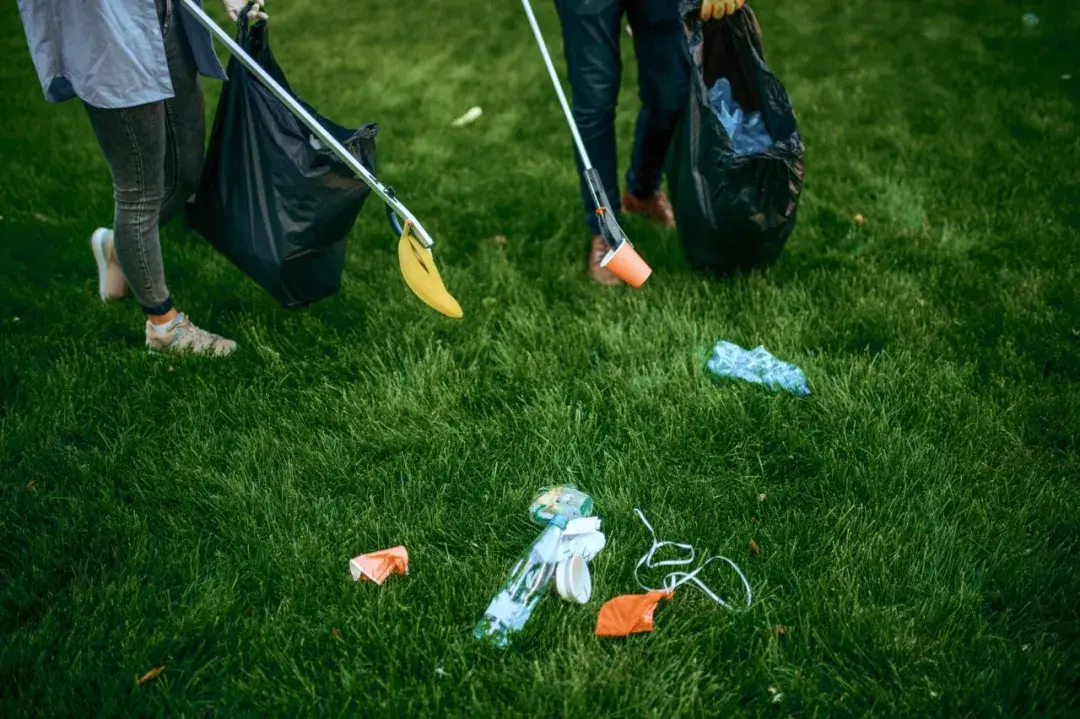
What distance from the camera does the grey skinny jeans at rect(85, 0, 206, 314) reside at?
229 centimetres

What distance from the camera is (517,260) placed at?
3334 mm

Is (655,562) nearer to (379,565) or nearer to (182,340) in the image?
(379,565)

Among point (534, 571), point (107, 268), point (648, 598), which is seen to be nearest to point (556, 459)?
point (534, 571)

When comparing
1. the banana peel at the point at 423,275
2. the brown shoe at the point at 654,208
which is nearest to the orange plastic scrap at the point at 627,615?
the banana peel at the point at 423,275

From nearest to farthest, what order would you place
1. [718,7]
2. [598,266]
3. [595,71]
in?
[718,7]
[595,71]
[598,266]

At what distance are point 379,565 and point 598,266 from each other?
5.31 feet

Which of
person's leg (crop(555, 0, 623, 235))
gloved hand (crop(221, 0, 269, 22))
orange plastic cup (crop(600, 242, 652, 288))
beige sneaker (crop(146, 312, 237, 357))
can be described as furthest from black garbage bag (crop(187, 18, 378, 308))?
person's leg (crop(555, 0, 623, 235))

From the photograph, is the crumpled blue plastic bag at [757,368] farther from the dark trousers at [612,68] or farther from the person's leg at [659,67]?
the person's leg at [659,67]

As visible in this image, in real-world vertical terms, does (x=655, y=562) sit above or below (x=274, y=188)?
below

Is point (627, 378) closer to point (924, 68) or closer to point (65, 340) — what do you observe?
point (65, 340)

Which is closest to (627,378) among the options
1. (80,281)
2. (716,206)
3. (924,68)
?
(716,206)

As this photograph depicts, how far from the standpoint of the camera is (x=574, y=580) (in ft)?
6.11

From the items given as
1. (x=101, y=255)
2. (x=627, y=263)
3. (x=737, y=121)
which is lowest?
(x=101, y=255)

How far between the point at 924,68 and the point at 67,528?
5205 mm
